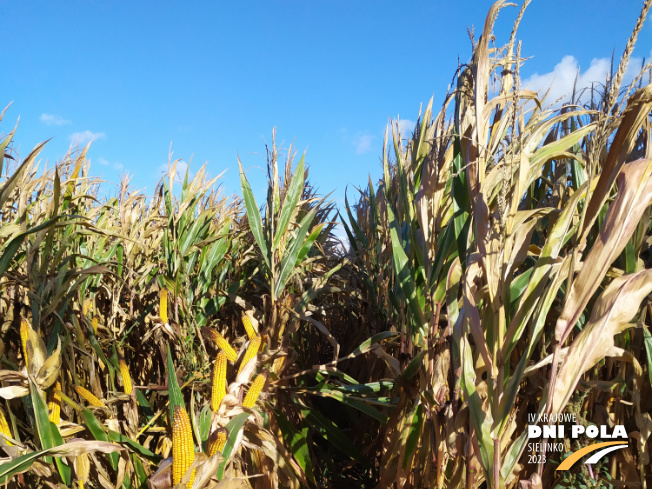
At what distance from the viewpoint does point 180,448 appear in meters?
1.09

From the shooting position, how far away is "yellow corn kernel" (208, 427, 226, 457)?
1163mm

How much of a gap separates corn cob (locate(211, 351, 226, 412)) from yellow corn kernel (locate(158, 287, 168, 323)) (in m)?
0.78

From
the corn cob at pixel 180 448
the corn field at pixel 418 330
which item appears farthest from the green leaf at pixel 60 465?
the corn cob at pixel 180 448

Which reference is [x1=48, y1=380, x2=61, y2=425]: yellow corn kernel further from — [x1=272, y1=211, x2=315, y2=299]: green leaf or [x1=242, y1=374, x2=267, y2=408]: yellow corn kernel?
[x1=272, y1=211, x2=315, y2=299]: green leaf

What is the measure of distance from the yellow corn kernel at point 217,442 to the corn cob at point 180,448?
75mm

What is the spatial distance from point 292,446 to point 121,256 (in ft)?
5.30

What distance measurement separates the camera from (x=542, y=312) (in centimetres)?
111

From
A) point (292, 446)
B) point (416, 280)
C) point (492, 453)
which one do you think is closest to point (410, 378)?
point (416, 280)

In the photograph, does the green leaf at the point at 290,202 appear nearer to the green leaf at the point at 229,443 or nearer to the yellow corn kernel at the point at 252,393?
the yellow corn kernel at the point at 252,393

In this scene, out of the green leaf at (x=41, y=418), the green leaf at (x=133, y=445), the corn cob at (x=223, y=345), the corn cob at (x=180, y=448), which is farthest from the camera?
the corn cob at (x=223, y=345)

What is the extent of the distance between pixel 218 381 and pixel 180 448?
0.23 metres

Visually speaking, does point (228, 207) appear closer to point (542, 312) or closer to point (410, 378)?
point (410, 378)

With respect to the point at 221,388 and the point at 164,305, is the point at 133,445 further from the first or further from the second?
the point at 164,305

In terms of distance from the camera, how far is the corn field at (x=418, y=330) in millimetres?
1099
